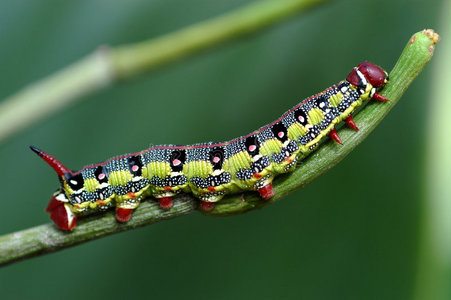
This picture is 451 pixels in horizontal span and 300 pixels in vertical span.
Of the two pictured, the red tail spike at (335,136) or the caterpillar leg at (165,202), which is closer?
the red tail spike at (335,136)

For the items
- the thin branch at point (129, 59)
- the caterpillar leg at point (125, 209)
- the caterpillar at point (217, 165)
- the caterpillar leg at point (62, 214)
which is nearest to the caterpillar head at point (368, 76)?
the caterpillar at point (217, 165)

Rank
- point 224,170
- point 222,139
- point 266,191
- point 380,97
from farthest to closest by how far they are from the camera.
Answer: point 222,139
point 224,170
point 266,191
point 380,97

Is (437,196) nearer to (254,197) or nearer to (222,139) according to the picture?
(254,197)

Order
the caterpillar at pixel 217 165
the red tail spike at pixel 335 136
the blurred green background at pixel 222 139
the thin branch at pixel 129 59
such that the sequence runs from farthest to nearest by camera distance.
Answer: the blurred green background at pixel 222 139, the thin branch at pixel 129 59, the caterpillar at pixel 217 165, the red tail spike at pixel 335 136

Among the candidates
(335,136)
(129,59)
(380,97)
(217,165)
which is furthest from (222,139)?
(380,97)

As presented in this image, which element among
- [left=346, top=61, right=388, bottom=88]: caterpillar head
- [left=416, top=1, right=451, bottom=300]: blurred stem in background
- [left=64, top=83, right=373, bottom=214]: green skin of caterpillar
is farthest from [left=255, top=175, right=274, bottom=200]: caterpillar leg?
[left=416, top=1, right=451, bottom=300]: blurred stem in background

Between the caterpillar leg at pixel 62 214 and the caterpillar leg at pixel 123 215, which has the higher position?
the caterpillar leg at pixel 62 214

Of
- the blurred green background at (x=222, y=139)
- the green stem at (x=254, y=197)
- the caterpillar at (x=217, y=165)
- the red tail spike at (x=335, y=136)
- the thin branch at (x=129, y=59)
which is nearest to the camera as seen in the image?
the green stem at (x=254, y=197)

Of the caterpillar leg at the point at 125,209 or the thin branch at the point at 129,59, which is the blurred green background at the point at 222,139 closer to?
the thin branch at the point at 129,59
